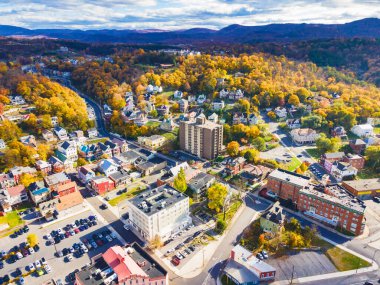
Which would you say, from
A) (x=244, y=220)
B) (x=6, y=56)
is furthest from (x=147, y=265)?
(x=6, y=56)

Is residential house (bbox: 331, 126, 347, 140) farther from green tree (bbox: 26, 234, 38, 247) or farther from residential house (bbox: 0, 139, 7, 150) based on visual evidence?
residential house (bbox: 0, 139, 7, 150)

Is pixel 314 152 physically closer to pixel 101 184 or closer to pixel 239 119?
pixel 239 119

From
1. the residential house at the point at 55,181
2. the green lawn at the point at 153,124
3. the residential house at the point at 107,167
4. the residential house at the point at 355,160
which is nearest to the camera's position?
the residential house at the point at 55,181

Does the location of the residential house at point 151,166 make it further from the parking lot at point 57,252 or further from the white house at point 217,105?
the white house at point 217,105

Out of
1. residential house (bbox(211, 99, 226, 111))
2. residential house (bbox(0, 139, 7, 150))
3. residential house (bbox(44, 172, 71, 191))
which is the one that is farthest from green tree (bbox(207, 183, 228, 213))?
residential house (bbox(0, 139, 7, 150))

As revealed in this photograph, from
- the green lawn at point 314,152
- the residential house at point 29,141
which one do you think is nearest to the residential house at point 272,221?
the green lawn at point 314,152

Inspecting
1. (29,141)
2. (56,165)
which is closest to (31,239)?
(56,165)

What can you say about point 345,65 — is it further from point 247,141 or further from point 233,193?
point 233,193
